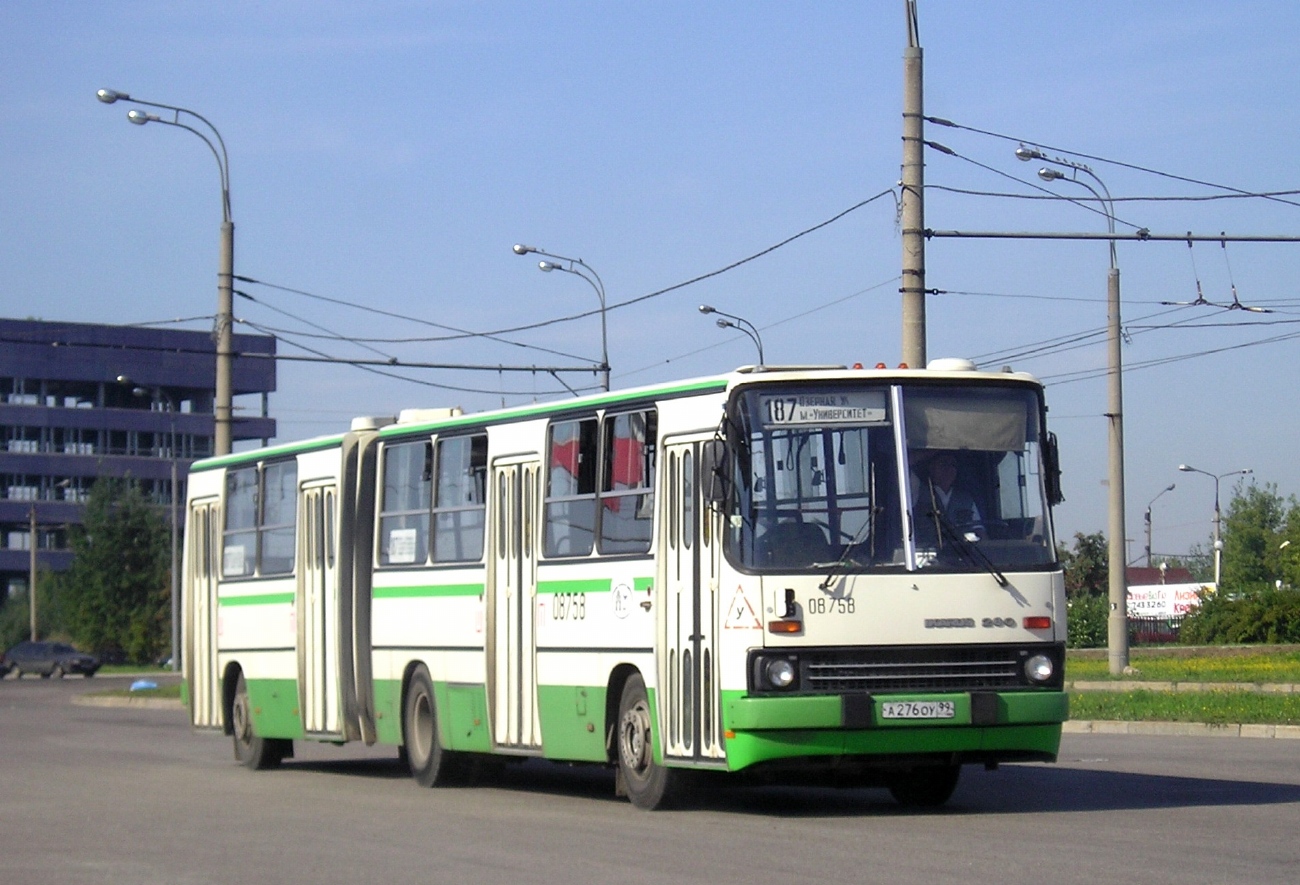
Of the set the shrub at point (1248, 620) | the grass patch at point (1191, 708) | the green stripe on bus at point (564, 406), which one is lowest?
the grass patch at point (1191, 708)

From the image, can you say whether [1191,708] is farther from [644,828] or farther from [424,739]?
[644,828]

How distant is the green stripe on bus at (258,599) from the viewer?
2075 centimetres

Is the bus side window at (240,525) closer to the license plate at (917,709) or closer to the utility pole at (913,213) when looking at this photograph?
the utility pole at (913,213)

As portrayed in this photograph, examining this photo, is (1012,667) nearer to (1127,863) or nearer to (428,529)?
(1127,863)

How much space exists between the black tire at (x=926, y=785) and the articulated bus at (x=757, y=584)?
2 centimetres

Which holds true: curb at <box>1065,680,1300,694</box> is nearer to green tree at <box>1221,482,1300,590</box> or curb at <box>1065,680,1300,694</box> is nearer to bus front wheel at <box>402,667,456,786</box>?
bus front wheel at <box>402,667,456,786</box>

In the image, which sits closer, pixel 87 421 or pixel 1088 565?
pixel 1088 565

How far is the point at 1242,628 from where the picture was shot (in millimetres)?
55500

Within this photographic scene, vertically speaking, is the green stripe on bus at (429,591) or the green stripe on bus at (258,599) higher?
the green stripe on bus at (429,591)

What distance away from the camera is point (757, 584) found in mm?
13180

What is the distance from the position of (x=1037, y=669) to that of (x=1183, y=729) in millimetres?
11271

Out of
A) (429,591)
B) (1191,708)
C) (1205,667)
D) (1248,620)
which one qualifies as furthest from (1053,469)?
(1248,620)

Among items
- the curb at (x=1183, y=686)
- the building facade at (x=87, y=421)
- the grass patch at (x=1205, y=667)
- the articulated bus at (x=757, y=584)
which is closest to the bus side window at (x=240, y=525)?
the articulated bus at (x=757, y=584)

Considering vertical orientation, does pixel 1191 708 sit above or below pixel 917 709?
below
